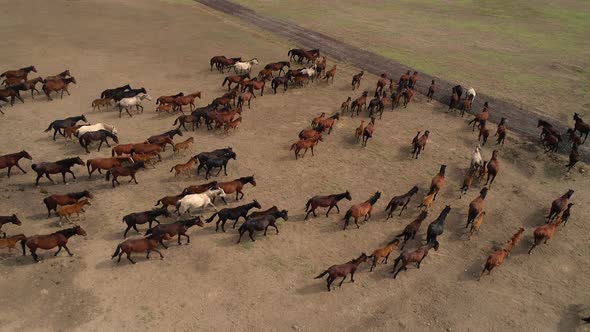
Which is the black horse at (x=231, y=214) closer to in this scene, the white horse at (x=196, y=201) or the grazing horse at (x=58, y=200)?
the white horse at (x=196, y=201)

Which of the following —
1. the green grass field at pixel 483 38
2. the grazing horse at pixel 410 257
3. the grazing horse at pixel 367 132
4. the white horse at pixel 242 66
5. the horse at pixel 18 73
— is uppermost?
the green grass field at pixel 483 38

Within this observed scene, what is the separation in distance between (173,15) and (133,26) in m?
3.91

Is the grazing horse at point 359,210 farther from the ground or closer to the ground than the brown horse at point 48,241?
farther from the ground

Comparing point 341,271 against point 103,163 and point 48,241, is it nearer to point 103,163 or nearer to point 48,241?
A: point 48,241

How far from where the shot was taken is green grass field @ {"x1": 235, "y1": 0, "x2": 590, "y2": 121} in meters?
25.2

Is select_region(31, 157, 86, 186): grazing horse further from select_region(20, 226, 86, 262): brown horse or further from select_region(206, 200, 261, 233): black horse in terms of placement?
select_region(206, 200, 261, 233): black horse

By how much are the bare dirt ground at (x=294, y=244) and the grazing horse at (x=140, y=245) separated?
0.38 metres

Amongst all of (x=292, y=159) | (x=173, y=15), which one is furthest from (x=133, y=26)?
(x=292, y=159)

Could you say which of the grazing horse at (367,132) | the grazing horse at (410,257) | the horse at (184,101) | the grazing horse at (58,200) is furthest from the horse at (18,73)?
the grazing horse at (410,257)

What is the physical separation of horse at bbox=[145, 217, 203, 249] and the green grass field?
17956mm

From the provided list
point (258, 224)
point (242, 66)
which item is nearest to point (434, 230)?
point (258, 224)

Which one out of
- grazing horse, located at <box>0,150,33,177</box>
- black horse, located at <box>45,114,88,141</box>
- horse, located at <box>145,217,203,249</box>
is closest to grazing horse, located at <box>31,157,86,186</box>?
grazing horse, located at <box>0,150,33,177</box>

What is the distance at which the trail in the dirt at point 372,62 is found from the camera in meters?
21.0

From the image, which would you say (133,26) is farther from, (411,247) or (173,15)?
(411,247)
